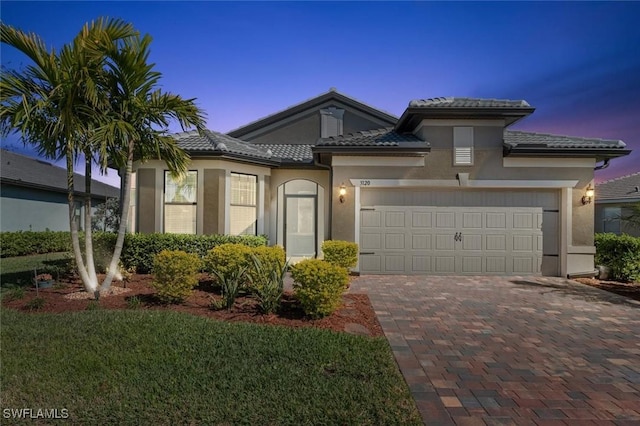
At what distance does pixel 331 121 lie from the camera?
49.3ft

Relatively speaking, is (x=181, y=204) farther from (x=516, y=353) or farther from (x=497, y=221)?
(x=497, y=221)

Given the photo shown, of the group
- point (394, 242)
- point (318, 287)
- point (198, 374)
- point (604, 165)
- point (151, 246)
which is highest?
point (604, 165)

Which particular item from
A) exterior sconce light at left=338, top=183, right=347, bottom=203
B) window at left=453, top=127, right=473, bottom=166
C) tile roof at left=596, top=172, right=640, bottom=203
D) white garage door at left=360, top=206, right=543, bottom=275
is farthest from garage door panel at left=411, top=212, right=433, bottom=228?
tile roof at left=596, top=172, right=640, bottom=203

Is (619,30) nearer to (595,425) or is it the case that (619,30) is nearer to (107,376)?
(595,425)

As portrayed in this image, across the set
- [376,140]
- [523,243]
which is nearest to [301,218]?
[376,140]

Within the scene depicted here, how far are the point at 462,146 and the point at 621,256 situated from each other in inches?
221

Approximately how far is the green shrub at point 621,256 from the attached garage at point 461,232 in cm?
156

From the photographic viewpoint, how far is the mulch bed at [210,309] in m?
5.20

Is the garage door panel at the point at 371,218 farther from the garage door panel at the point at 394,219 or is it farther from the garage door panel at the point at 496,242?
the garage door panel at the point at 496,242

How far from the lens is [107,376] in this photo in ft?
11.0

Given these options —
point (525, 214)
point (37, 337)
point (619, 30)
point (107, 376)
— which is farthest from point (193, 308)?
point (619, 30)

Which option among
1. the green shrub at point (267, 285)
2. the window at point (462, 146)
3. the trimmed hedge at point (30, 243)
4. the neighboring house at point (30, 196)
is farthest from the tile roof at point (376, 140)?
the neighboring house at point (30, 196)

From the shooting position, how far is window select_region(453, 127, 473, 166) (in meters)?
9.81

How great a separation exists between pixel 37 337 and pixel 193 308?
2.10 metres
